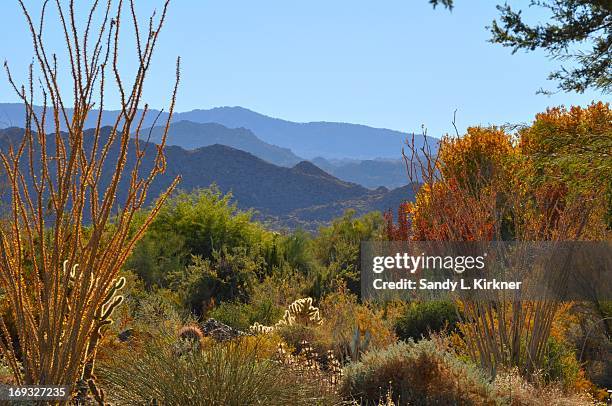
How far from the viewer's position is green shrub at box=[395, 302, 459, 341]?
920 cm

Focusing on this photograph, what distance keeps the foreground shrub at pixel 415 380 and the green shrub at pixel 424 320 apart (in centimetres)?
364

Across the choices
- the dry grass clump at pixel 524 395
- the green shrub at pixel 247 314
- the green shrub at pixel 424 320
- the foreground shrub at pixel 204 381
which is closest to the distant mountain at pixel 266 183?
the green shrub at pixel 247 314

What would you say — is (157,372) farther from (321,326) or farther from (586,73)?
(586,73)

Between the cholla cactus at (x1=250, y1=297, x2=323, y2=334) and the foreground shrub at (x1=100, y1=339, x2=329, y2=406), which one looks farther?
the cholla cactus at (x1=250, y1=297, x2=323, y2=334)

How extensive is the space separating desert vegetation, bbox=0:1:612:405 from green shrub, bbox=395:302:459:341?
0.02 metres

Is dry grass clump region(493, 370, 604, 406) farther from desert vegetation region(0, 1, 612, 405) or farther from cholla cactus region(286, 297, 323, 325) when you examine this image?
cholla cactus region(286, 297, 323, 325)

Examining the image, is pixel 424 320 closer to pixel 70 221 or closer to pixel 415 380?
pixel 415 380

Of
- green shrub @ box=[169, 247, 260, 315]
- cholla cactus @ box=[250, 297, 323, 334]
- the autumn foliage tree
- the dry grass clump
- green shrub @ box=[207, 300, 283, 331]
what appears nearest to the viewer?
the dry grass clump

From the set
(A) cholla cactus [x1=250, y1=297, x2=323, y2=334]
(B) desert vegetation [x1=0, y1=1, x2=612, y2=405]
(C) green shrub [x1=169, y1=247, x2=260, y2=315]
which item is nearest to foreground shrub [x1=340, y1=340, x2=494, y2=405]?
(B) desert vegetation [x1=0, y1=1, x2=612, y2=405]

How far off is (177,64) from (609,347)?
658 centimetres

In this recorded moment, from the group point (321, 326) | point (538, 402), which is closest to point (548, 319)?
point (538, 402)

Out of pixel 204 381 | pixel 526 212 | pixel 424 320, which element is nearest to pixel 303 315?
pixel 424 320

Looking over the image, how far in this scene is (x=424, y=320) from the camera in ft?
30.4

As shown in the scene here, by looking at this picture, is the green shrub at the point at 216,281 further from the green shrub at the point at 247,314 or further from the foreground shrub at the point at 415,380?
the foreground shrub at the point at 415,380
